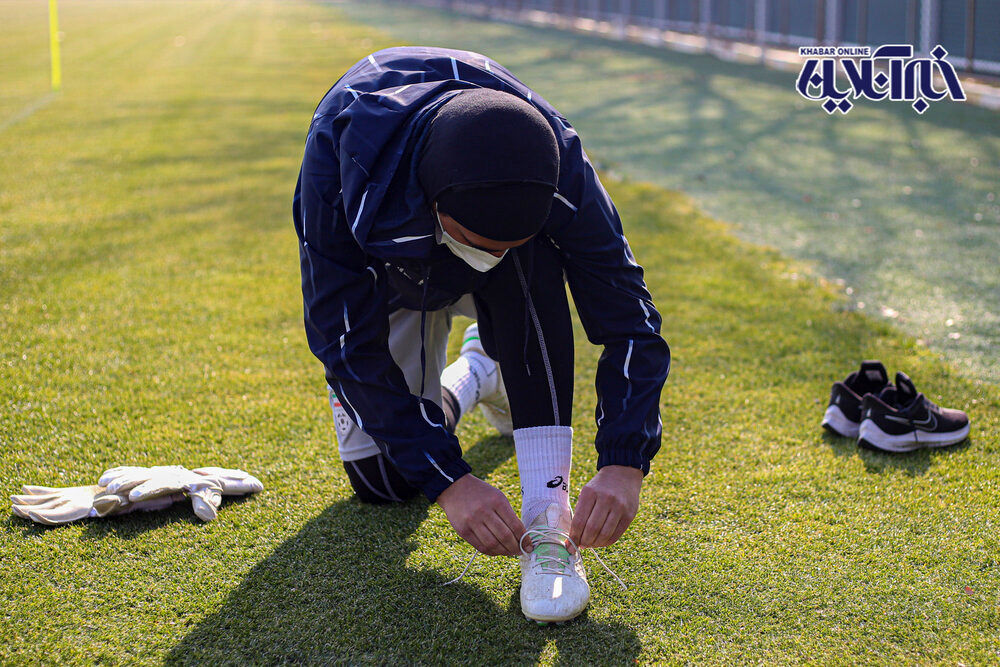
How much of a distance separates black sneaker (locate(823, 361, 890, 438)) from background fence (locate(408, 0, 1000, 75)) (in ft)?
25.4

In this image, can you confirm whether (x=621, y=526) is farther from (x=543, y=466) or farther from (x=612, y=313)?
(x=612, y=313)

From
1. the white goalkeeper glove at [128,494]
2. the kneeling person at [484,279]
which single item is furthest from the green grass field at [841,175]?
the white goalkeeper glove at [128,494]

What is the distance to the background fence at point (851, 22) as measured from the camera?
9047mm

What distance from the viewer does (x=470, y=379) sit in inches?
96.8

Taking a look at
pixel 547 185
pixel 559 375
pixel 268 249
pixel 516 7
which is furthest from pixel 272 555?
pixel 516 7

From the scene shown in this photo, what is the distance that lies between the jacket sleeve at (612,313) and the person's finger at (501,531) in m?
0.25

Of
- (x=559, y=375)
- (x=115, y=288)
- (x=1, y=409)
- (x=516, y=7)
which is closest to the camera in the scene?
(x=559, y=375)

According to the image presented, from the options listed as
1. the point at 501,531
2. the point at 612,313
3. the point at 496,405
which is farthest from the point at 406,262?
the point at 496,405

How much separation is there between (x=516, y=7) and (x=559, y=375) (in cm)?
2875

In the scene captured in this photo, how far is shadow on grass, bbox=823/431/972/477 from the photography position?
2357mm

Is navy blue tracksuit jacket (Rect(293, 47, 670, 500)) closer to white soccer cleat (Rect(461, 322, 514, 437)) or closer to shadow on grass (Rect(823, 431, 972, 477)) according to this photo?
white soccer cleat (Rect(461, 322, 514, 437))

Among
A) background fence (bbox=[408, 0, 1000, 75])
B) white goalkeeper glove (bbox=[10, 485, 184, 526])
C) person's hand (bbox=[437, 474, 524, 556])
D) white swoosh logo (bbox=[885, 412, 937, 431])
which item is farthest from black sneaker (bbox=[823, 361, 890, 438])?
background fence (bbox=[408, 0, 1000, 75])

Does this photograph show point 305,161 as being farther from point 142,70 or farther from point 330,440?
point 142,70

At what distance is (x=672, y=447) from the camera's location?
2.54 m
